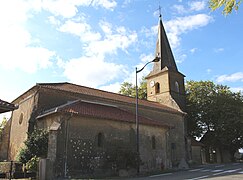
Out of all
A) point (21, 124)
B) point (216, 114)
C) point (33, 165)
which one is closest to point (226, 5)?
point (33, 165)

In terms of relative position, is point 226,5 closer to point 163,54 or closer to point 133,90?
point 163,54

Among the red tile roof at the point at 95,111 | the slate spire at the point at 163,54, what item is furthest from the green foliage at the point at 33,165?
the slate spire at the point at 163,54

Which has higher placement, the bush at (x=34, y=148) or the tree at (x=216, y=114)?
the tree at (x=216, y=114)

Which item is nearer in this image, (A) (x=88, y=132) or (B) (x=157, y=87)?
(A) (x=88, y=132)

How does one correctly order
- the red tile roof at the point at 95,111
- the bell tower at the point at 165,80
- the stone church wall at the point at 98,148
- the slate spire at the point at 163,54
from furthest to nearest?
the slate spire at the point at 163,54, the bell tower at the point at 165,80, the red tile roof at the point at 95,111, the stone church wall at the point at 98,148

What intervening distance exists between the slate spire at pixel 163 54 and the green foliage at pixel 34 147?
22.1 m

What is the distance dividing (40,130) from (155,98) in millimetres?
20134

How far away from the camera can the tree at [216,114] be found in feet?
113

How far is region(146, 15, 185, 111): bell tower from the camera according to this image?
110 ft

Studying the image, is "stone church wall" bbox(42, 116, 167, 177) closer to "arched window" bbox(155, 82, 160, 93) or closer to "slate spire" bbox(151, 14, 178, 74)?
"arched window" bbox(155, 82, 160, 93)

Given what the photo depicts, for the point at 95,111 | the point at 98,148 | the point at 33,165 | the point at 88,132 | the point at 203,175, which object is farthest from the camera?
the point at 95,111

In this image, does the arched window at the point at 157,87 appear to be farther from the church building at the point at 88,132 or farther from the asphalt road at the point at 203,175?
the asphalt road at the point at 203,175

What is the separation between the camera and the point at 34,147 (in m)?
16.9

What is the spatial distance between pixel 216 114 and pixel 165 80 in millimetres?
9508
